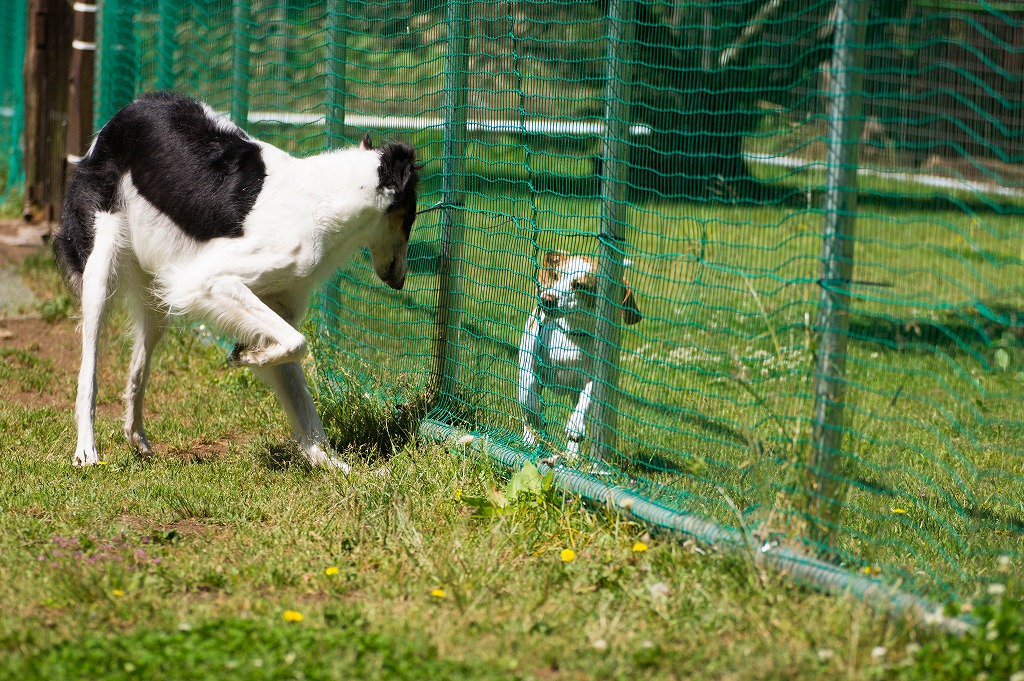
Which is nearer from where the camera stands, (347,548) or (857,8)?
(857,8)

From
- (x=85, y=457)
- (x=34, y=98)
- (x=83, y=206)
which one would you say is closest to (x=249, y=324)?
(x=85, y=457)

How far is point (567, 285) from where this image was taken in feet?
14.7

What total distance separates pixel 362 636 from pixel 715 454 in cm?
184

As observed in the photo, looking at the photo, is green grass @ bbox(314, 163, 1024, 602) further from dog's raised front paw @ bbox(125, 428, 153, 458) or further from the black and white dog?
dog's raised front paw @ bbox(125, 428, 153, 458)

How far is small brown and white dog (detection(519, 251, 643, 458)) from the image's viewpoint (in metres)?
4.33

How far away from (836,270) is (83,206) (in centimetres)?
355

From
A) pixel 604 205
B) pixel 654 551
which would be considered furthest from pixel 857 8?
pixel 654 551

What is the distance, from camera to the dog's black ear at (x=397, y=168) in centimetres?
434

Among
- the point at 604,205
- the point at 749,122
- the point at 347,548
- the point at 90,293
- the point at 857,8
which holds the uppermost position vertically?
the point at 857,8

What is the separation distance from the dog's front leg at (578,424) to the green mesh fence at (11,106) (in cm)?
808

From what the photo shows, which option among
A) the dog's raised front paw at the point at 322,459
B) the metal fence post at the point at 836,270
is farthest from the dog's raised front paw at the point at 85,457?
the metal fence post at the point at 836,270

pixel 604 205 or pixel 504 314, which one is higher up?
pixel 604 205

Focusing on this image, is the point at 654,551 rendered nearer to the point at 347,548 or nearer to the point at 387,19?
the point at 347,548

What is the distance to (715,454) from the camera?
164 inches
